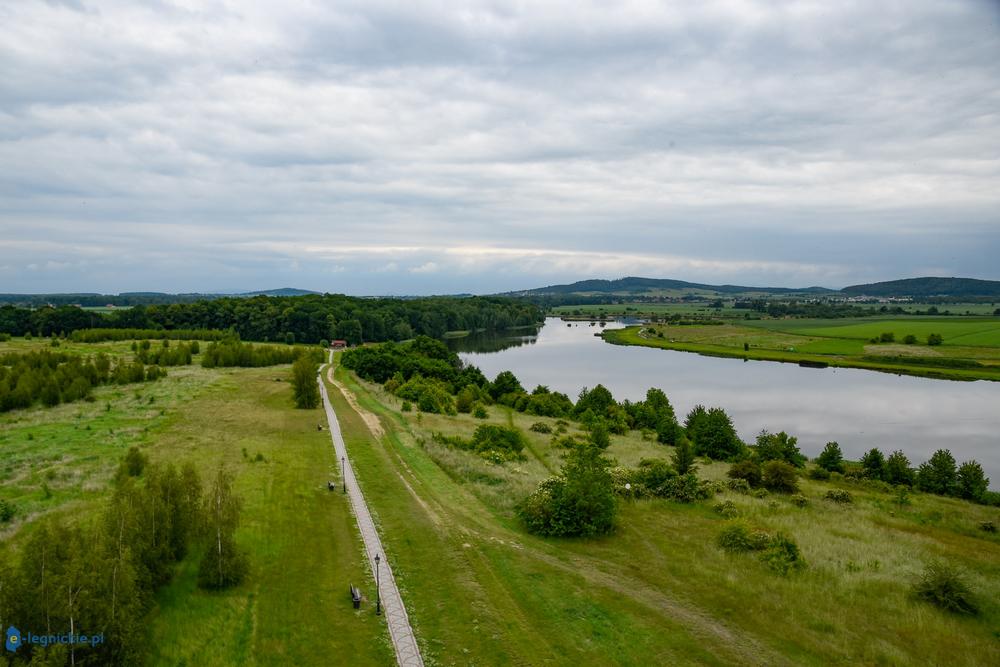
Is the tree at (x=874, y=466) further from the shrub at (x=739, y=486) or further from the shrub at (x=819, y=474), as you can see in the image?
the shrub at (x=739, y=486)

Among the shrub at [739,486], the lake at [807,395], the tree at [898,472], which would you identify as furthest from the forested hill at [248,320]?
the tree at [898,472]

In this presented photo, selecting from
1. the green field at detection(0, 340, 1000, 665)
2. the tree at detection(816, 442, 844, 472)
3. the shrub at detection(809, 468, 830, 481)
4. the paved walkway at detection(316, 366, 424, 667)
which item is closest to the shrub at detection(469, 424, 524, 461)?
the green field at detection(0, 340, 1000, 665)

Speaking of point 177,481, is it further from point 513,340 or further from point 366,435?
point 513,340

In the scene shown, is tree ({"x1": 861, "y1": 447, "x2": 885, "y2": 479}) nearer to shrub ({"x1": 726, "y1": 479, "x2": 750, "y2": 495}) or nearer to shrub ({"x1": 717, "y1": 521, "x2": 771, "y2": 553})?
shrub ({"x1": 726, "y1": 479, "x2": 750, "y2": 495})

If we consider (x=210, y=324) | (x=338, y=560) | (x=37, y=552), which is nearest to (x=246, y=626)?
(x=338, y=560)

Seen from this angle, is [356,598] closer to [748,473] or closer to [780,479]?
[748,473]

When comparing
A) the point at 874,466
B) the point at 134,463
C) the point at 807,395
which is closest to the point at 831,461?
the point at 874,466
